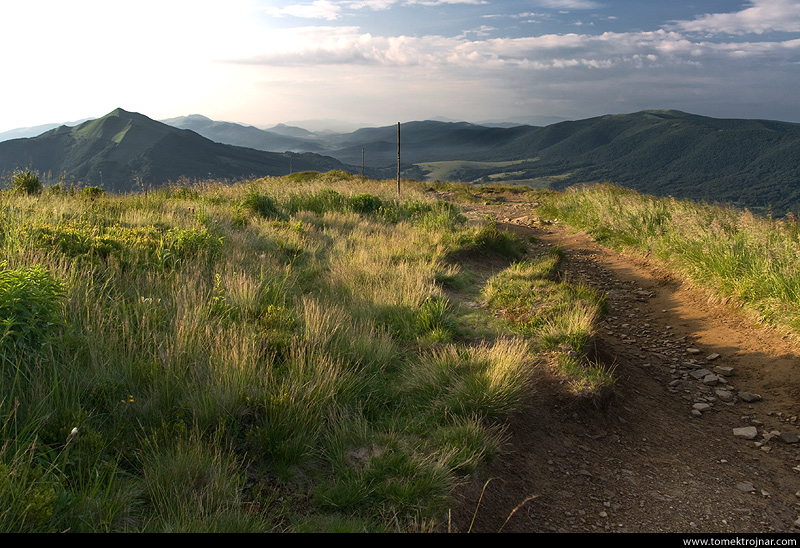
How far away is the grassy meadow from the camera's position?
246 centimetres

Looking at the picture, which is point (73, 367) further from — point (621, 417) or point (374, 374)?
point (621, 417)

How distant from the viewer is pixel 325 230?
35.8ft

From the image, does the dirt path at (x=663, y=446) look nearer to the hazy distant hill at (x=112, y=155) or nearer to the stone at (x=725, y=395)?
the stone at (x=725, y=395)

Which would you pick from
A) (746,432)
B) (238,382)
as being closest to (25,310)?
(238,382)

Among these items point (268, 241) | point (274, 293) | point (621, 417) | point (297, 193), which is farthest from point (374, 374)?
point (297, 193)

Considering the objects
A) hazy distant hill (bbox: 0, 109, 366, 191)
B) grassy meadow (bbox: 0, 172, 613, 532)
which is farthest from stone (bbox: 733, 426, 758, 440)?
hazy distant hill (bbox: 0, 109, 366, 191)

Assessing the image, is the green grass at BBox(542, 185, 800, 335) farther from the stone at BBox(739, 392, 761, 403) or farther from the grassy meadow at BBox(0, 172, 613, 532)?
the grassy meadow at BBox(0, 172, 613, 532)

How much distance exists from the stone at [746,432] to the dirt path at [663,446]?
53mm

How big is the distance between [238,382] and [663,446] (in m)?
3.81

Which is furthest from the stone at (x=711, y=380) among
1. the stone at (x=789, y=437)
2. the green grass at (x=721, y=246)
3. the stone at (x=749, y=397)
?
the green grass at (x=721, y=246)

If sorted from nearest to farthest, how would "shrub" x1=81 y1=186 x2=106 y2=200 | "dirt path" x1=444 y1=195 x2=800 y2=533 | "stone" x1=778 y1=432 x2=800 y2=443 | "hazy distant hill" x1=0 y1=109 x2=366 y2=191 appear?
"dirt path" x1=444 y1=195 x2=800 y2=533, "stone" x1=778 y1=432 x2=800 y2=443, "shrub" x1=81 y1=186 x2=106 y2=200, "hazy distant hill" x1=0 y1=109 x2=366 y2=191

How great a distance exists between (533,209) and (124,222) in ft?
50.7

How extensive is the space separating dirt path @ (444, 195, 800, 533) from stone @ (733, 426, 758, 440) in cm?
5

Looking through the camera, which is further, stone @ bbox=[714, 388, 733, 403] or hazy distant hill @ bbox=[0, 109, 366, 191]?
hazy distant hill @ bbox=[0, 109, 366, 191]
